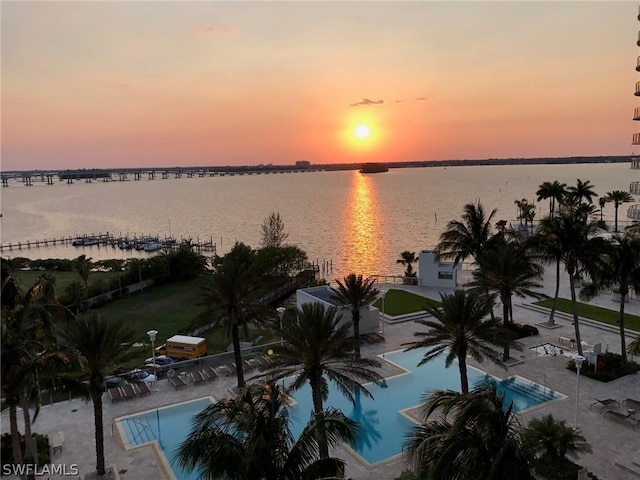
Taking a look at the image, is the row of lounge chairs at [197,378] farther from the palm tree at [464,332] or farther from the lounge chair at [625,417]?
the lounge chair at [625,417]

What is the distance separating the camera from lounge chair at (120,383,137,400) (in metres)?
20.8

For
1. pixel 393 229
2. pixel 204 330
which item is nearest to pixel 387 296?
pixel 204 330

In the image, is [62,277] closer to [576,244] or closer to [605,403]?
[576,244]

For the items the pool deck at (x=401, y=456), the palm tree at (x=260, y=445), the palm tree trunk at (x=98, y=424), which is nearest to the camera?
the palm tree at (x=260, y=445)

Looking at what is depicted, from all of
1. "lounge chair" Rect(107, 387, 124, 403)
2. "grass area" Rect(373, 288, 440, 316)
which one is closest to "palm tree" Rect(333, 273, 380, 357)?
"grass area" Rect(373, 288, 440, 316)

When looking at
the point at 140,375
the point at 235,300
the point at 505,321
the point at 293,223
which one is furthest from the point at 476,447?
the point at 293,223

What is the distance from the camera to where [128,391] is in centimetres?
2109

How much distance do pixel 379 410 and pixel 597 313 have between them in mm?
18125

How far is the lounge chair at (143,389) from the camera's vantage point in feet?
69.5

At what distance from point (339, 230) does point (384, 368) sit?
72.1 metres

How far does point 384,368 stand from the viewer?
2355cm

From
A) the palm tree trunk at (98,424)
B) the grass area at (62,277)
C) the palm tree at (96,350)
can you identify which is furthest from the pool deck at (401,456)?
the grass area at (62,277)

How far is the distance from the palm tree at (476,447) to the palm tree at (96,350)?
1060 cm

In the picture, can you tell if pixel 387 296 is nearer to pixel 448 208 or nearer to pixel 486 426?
pixel 486 426
